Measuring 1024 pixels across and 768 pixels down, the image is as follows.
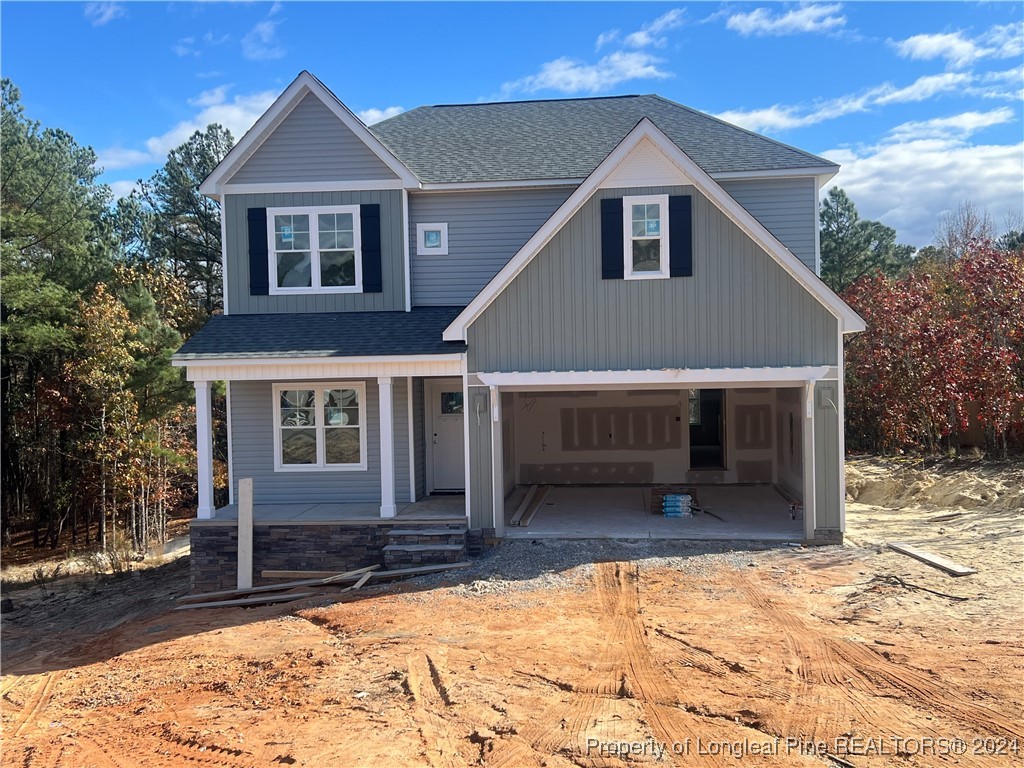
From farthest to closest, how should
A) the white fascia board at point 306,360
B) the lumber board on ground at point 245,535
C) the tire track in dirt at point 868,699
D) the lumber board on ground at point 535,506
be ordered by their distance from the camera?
the lumber board on ground at point 535,506
the white fascia board at point 306,360
the lumber board on ground at point 245,535
the tire track in dirt at point 868,699

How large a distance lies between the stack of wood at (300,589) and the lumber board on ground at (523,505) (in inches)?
76.6

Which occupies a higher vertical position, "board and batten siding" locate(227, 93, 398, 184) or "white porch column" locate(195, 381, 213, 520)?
"board and batten siding" locate(227, 93, 398, 184)

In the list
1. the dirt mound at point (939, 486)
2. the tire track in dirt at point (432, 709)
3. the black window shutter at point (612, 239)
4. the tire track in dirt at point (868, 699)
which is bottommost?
the tire track in dirt at point (432, 709)


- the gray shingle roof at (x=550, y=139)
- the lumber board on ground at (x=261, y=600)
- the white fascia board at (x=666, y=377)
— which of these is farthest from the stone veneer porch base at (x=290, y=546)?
the gray shingle roof at (x=550, y=139)

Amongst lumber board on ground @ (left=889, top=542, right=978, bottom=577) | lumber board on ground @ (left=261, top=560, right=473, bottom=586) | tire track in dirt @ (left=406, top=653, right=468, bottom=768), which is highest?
lumber board on ground @ (left=889, top=542, right=978, bottom=577)

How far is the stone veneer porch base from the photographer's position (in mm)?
10914

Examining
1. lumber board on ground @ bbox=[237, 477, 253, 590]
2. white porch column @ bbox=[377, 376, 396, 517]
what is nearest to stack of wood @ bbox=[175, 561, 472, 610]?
lumber board on ground @ bbox=[237, 477, 253, 590]

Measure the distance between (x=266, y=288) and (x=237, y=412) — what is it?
2255 mm

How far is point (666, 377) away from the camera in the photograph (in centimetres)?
1052

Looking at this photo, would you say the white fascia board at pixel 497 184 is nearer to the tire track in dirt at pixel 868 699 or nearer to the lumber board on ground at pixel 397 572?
the lumber board on ground at pixel 397 572

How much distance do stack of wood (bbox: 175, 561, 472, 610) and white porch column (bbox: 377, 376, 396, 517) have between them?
966 mm

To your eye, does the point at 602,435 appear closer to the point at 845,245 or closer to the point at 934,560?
the point at 934,560

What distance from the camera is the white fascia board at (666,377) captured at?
10297 mm

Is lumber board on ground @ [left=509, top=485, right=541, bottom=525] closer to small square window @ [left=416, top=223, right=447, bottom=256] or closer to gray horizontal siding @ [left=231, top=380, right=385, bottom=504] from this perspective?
gray horizontal siding @ [left=231, top=380, right=385, bottom=504]
